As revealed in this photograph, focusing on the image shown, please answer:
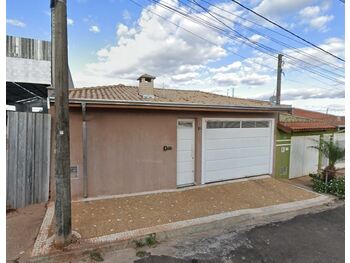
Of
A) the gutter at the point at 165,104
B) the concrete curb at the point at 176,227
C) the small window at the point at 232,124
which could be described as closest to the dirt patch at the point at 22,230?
the concrete curb at the point at 176,227

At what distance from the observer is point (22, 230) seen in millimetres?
4633

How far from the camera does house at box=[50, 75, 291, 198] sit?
20.8ft

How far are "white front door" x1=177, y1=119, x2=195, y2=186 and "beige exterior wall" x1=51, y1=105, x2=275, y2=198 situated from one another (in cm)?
23

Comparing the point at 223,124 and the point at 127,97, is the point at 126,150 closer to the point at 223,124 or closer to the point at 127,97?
the point at 127,97

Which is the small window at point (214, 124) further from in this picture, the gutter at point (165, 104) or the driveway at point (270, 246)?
the driveway at point (270, 246)

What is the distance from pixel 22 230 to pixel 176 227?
2941 millimetres

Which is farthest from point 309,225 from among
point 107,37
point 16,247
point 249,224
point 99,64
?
point 99,64

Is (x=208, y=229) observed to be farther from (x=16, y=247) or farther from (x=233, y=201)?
(x=16, y=247)

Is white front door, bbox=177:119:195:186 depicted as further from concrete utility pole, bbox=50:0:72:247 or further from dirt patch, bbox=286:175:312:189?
dirt patch, bbox=286:175:312:189

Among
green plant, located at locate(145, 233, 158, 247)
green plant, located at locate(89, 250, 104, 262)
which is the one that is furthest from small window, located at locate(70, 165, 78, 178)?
green plant, located at locate(145, 233, 158, 247)

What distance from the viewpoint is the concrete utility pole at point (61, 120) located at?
3.88 m

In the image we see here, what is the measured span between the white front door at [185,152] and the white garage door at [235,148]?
1.39 feet

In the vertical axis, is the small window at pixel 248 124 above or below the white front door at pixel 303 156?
above

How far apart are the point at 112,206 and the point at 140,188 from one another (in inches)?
49.0
